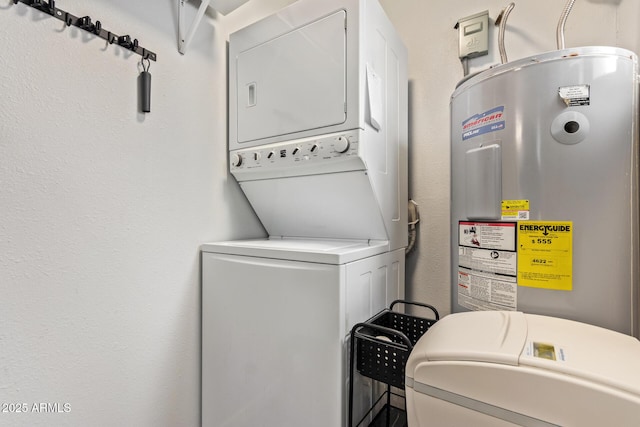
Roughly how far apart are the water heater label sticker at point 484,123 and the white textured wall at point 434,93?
52cm

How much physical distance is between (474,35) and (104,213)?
73.7 inches

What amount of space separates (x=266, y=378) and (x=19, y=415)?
757 mm

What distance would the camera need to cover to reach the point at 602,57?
3.00ft

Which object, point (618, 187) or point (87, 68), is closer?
point (618, 187)

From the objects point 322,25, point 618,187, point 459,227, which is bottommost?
point 459,227

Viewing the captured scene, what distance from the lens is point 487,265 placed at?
3.52ft

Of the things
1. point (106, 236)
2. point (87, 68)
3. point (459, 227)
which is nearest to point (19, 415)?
point (106, 236)

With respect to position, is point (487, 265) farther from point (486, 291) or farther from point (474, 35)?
point (474, 35)

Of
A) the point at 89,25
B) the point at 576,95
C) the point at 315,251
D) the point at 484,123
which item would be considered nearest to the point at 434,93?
the point at 484,123

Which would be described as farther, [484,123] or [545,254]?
[484,123]

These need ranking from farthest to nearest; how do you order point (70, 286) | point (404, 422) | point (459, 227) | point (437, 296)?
point (437, 296), point (404, 422), point (459, 227), point (70, 286)

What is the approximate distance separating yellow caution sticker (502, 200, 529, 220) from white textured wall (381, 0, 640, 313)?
0.63 metres

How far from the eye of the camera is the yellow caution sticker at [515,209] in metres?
0.99

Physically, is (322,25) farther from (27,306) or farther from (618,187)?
(27,306)
